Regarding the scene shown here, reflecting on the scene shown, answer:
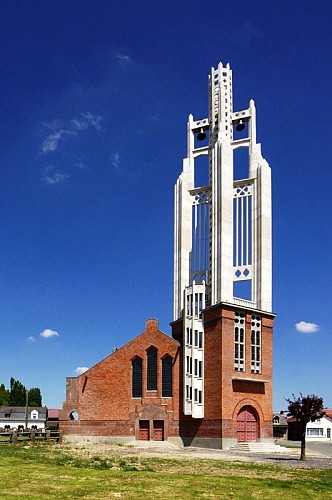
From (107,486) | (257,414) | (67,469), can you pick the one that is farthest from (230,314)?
(107,486)

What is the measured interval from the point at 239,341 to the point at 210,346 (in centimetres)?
258

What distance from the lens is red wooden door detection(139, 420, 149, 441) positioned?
5520 cm

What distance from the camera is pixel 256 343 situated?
174 feet

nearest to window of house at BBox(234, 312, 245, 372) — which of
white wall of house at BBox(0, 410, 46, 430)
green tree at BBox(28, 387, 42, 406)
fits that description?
white wall of house at BBox(0, 410, 46, 430)

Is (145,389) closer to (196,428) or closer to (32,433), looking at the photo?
(196,428)

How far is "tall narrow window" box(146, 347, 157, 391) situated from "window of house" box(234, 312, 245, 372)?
28.7 feet

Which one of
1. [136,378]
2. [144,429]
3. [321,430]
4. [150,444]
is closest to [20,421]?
[321,430]

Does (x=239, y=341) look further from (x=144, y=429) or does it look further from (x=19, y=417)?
(x=19, y=417)

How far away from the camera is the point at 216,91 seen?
60438 millimetres

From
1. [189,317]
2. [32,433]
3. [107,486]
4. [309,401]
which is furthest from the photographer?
[189,317]

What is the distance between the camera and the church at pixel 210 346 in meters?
51.4

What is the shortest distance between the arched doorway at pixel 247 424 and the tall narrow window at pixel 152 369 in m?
8.84

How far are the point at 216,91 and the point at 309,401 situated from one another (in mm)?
35160

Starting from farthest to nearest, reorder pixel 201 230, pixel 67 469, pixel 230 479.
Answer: pixel 201 230 → pixel 67 469 → pixel 230 479
